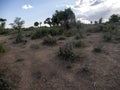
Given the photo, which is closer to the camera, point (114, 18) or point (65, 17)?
point (65, 17)

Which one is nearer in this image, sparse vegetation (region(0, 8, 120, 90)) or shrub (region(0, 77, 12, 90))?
shrub (region(0, 77, 12, 90))

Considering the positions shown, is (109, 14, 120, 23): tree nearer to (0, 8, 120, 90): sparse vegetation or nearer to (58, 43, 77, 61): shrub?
(0, 8, 120, 90): sparse vegetation

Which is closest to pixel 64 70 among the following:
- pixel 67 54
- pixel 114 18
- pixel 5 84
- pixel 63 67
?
pixel 63 67

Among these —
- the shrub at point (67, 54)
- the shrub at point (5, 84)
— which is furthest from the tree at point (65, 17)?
the shrub at point (5, 84)

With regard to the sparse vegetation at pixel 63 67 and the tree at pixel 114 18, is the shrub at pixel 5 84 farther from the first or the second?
the tree at pixel 114 18

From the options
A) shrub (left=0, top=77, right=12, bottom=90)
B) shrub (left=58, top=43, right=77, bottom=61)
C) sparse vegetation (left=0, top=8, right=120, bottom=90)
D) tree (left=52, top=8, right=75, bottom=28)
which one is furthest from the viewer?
tree (left=52, top=8, right=75, bottom=28)

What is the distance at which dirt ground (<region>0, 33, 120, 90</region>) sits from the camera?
8.05 metres

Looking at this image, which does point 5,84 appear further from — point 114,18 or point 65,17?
point 114,18

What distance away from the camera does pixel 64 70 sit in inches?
365

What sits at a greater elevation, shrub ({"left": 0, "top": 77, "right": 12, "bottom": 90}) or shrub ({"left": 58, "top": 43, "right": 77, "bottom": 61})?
shrub ({"left": 58, "top": 43, "right": 77, "bottom": 61})

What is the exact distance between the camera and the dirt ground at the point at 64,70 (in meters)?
Answer: 8.05

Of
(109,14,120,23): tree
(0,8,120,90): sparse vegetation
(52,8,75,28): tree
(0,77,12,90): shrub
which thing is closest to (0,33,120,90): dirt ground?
(0,8,120,90): sparse vegetation

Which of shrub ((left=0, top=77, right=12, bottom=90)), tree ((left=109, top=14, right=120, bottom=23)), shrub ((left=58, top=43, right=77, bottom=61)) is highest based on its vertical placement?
tree ((left=109, top=14, right=120, bottom=23))

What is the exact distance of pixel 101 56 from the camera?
10359 millimetres
